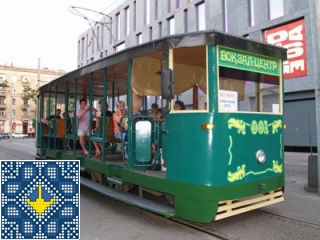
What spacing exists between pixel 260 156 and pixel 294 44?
679 inches

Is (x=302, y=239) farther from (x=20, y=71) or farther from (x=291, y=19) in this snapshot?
(x=20, y=71)

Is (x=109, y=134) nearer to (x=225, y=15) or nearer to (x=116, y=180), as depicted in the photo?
(x=116, y=180)

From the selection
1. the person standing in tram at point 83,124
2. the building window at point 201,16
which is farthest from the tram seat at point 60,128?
the building window at point 201,16

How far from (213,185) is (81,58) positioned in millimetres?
45307

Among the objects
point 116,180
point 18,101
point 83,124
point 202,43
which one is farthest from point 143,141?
point 18,101

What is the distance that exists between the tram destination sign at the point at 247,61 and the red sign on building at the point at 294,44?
15128 millimetres

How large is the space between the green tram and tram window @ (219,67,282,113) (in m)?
0.01

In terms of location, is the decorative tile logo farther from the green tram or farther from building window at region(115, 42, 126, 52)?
building window at region(115, 42, 126, 52)

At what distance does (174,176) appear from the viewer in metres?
5.23

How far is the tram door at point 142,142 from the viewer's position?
630 centimetres

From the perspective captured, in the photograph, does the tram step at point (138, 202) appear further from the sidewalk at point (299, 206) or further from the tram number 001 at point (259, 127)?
the sidewalk at point (299, 206)

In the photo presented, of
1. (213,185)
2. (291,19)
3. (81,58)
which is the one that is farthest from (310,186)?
(81,58)

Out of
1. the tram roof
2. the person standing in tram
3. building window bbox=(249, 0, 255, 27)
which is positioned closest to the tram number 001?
the tram roof

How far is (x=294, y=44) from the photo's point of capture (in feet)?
68.2
